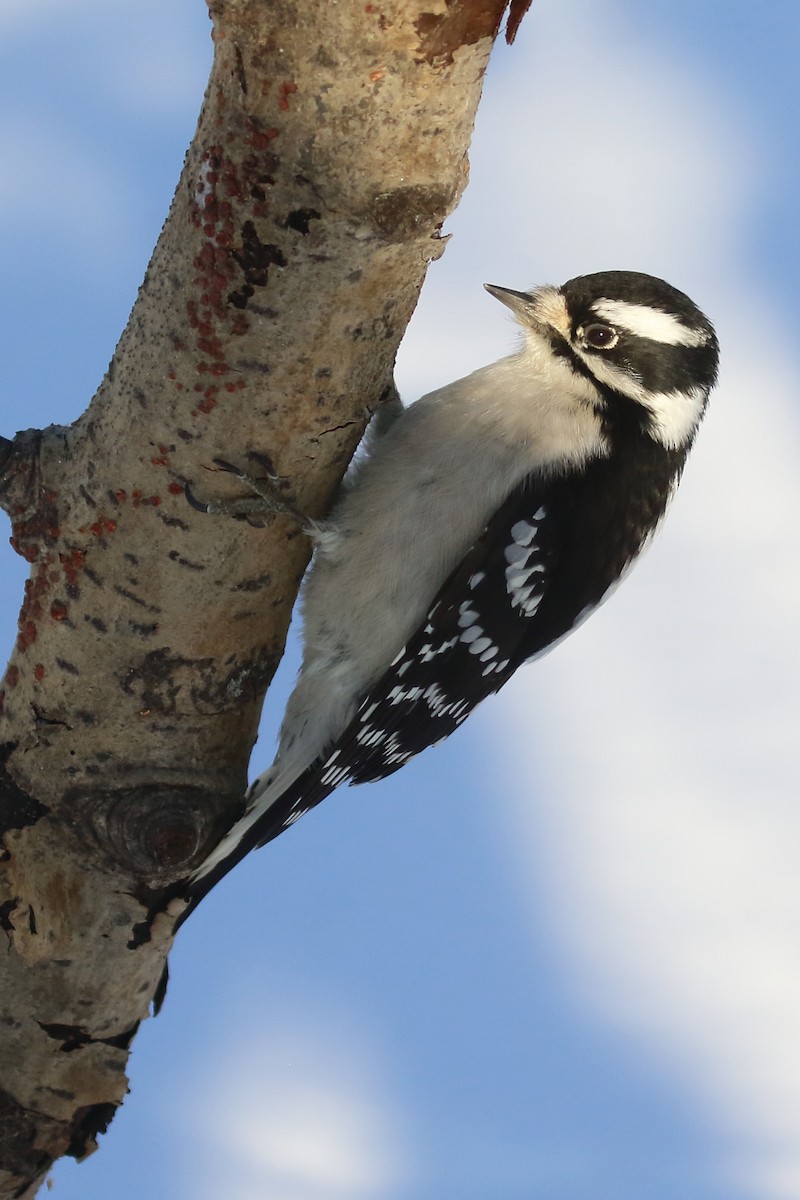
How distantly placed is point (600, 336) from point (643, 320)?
8cm

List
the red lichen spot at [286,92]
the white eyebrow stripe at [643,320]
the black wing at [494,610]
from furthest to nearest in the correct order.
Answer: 1. the white eyebrow stripe at [643,320]
2. the black wing at [494,610]
3. the red lichen spot at [286,92]

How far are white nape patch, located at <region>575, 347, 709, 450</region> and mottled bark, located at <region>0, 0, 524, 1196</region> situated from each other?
0.59 m

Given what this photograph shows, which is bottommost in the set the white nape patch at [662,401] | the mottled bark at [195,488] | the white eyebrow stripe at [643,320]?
the mottled bark at [195,488]

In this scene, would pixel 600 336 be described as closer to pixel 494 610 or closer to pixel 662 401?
pixel 662 401

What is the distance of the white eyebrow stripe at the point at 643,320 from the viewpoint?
2258 millimetres

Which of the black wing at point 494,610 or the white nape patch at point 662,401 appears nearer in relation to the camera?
the black wing at point 494,610

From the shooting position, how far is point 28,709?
203 centimetres

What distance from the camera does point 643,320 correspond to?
2.26 metres

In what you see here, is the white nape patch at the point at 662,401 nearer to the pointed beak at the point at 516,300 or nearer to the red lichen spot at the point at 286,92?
the pointed beak at the point at 516,300

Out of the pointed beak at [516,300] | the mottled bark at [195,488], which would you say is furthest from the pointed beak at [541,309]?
the mottled bark at [195,488]

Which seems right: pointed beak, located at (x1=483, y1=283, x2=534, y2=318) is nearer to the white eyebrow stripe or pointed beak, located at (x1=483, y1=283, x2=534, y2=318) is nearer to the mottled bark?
the white eyebrow stripe

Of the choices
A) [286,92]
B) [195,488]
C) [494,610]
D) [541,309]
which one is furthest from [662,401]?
[286,92]

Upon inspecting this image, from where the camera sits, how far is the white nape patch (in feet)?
7.43

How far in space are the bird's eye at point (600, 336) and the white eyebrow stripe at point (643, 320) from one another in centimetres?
2
